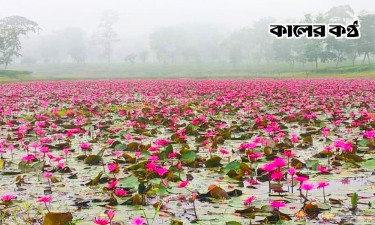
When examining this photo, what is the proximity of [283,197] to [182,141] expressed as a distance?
10.6ft

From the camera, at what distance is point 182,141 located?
729 cm

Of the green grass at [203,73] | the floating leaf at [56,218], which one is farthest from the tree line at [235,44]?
the floating leaf at [56,218]

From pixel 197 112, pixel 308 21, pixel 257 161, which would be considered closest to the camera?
pixel 257 161

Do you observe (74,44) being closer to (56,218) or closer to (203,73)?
(203,73)

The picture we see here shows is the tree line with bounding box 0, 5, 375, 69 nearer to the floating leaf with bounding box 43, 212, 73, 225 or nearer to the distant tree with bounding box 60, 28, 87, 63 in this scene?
the distant tree with bounding box 60, 28, 87, 63

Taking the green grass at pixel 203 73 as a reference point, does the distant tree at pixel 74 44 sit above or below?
above

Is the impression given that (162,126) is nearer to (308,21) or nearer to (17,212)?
(17,212)

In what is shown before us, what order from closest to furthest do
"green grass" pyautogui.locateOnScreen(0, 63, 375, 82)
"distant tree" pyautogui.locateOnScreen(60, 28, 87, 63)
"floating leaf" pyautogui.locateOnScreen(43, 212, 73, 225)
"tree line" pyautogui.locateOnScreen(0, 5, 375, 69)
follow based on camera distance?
A: "floating leaf" pyautogui.locateOnScreen(43, 212, 73, 225) → "green grass" pyautogui.locateOnScreen(0, 63, 375, 82) → "tree line" pyautogui.locateOnScreen(0, 5, 375, 69) → "distant tree" pyautogui.locateOnScreen(60, 28, 87, 63)

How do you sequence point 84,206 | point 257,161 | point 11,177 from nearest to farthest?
point 84,206 < point 11,177 < point 257,161

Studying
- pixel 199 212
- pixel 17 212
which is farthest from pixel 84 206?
pixel 199 212

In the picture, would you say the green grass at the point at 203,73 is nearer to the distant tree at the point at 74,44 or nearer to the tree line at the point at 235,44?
the tree line at the point at 235,44

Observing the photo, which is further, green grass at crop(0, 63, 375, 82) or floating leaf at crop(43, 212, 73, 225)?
green grass at crop(0, 63, 375, 82)

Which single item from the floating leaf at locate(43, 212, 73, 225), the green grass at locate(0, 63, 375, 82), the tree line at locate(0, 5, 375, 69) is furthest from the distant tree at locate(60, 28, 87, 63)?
the floating leaf at locate(43, 212, 73, 225)

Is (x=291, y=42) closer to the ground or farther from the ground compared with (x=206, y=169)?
farther from the ground
